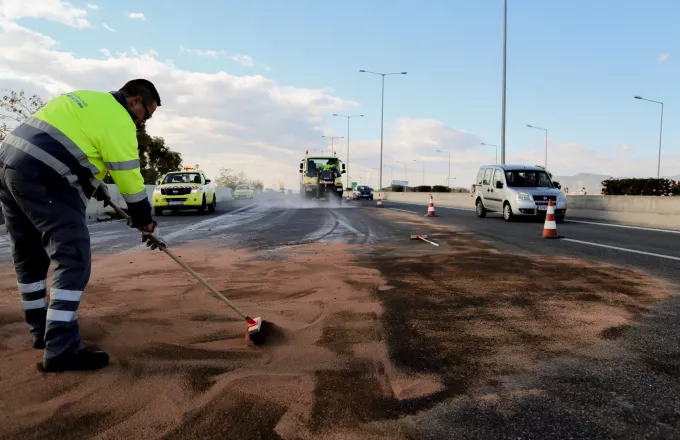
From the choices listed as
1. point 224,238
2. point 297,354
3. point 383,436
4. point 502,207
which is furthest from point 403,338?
A: point 502,207

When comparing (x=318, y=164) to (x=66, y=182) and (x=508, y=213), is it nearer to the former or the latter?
(x=508, y=213)

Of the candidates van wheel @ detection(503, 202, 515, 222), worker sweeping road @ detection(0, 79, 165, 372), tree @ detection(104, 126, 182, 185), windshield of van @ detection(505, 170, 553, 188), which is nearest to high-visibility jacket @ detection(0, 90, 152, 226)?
worker sweeping road @ detection(0, 79, 165, 372)

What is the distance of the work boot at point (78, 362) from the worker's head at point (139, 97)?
147 centimetres

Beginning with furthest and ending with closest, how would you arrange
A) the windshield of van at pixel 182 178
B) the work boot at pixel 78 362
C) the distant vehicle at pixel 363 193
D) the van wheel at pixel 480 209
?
the distant vehicle at pixel 363 193
the windshield of van at pixel 182 178
the van wheel at pixel 480 209
the work boot at pixel 78 362

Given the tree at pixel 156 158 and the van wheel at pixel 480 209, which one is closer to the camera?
the van wheel at pixel 480 209

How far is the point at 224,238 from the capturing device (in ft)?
32.3

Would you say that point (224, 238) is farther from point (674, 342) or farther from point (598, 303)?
point (674, 342)

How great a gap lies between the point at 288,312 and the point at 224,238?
6207 mm

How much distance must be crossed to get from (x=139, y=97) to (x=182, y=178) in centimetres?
1731

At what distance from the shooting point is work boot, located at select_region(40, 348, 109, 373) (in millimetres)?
2650

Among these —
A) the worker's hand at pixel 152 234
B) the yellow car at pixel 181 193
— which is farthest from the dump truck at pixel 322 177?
the worker's hand at pixel 152 234

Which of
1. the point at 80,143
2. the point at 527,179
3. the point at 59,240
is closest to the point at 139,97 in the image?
the point at 80,143

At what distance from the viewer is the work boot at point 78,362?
265cm

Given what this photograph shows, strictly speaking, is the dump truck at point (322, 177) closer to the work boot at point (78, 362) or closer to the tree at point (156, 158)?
the tree at point (156, 158)
